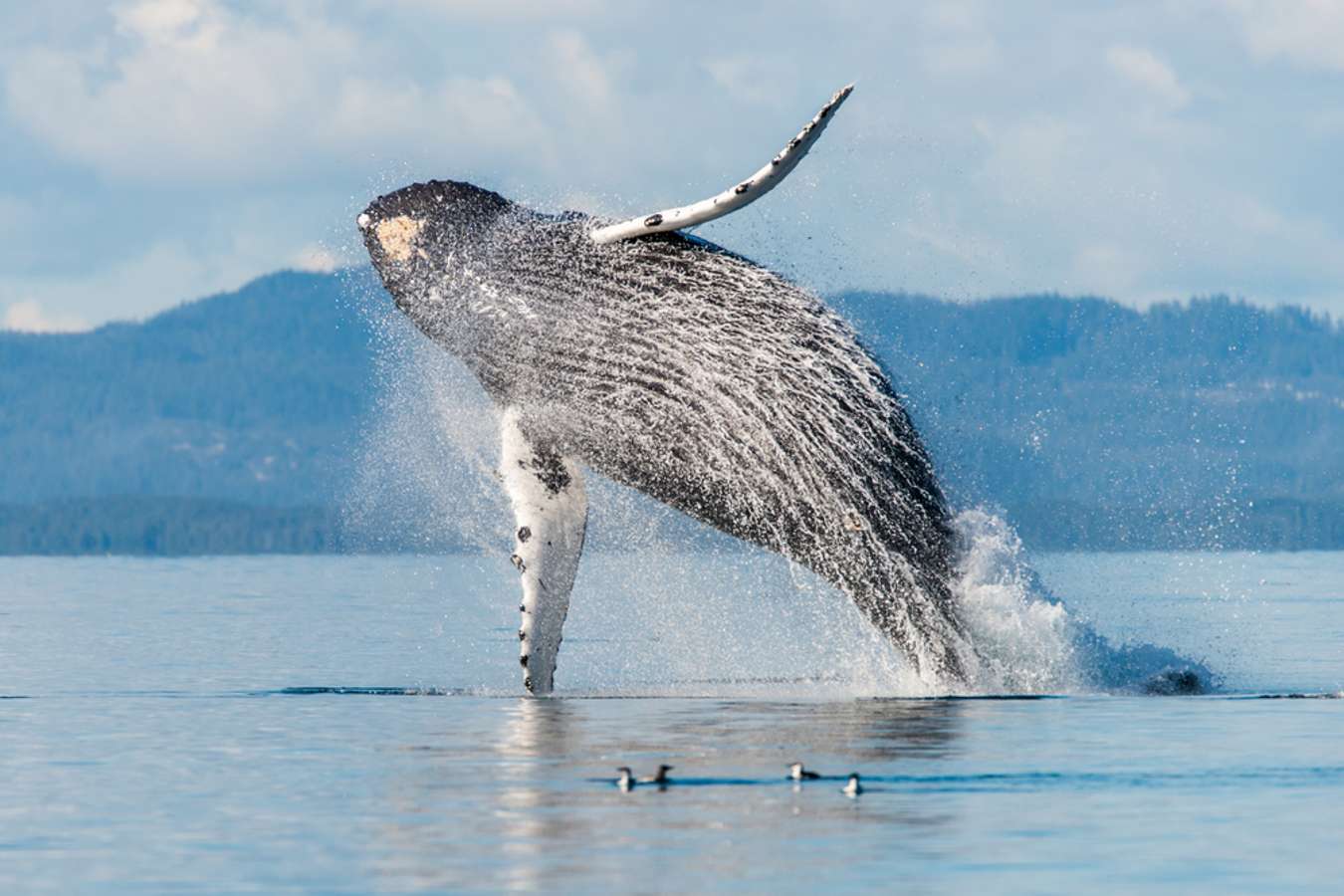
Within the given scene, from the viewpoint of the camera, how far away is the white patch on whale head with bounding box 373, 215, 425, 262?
70.8ft

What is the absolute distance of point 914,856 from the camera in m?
12.4

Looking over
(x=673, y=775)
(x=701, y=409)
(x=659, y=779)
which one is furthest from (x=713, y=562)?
(x=659, y=779)

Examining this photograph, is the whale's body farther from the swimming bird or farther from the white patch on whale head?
the swimming bird

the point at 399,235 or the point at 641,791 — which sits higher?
the point at 399,235

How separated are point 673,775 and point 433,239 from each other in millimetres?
7644

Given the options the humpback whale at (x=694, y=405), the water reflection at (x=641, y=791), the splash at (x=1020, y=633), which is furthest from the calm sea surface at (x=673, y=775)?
the humpback whale at (x=694, y=405)

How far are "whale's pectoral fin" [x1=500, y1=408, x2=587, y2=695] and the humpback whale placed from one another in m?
0.02

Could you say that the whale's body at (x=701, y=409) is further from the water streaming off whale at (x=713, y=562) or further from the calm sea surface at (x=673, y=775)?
the calm sea surface at (x=673, y=775)

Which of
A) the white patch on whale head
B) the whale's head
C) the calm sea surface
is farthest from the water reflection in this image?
the white patch on whale head

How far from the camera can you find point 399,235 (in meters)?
21.7

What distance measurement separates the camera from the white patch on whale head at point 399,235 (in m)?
21.6

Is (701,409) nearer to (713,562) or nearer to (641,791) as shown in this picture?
(713,562)

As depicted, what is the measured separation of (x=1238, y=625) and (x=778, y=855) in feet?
74.7

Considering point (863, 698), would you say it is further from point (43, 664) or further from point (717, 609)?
point (717, 609)
